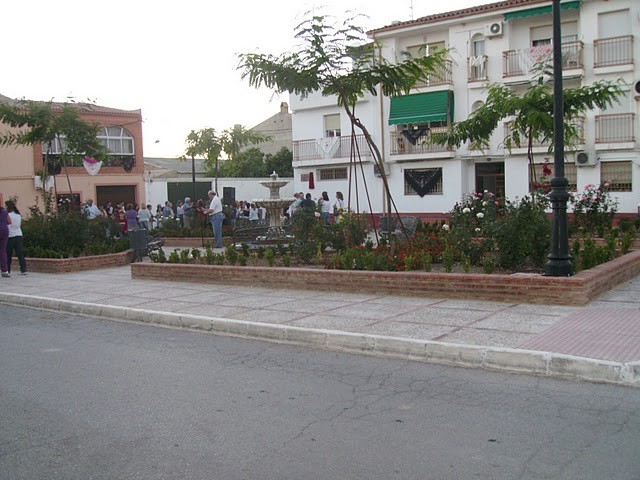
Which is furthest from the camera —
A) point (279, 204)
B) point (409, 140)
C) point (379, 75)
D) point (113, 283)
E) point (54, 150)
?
point (409, 140)

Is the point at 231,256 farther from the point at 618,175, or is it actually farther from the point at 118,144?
the point at 118,144

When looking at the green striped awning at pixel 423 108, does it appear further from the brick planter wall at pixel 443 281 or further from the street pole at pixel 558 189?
the street pole at pixel 558 189

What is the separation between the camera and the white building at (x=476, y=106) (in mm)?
29219

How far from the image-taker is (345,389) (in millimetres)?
6066

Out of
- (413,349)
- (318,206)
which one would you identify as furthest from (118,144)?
(413,349)

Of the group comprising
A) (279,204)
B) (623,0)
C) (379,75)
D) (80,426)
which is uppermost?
(623,0)

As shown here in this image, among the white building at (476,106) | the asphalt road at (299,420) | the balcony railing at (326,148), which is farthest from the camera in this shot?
the balcony railing at (326,148)

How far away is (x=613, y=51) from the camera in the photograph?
1152 inches

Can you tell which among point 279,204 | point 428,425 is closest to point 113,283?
point 279,204

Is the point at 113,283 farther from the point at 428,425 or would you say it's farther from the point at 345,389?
the point at 428,425

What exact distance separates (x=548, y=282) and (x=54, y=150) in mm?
28558

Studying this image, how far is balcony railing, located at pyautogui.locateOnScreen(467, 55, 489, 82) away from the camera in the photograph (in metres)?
32.3

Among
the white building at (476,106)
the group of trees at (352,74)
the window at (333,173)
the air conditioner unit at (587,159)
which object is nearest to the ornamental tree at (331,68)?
the group of trees at (352,74)

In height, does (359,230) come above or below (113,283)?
above
